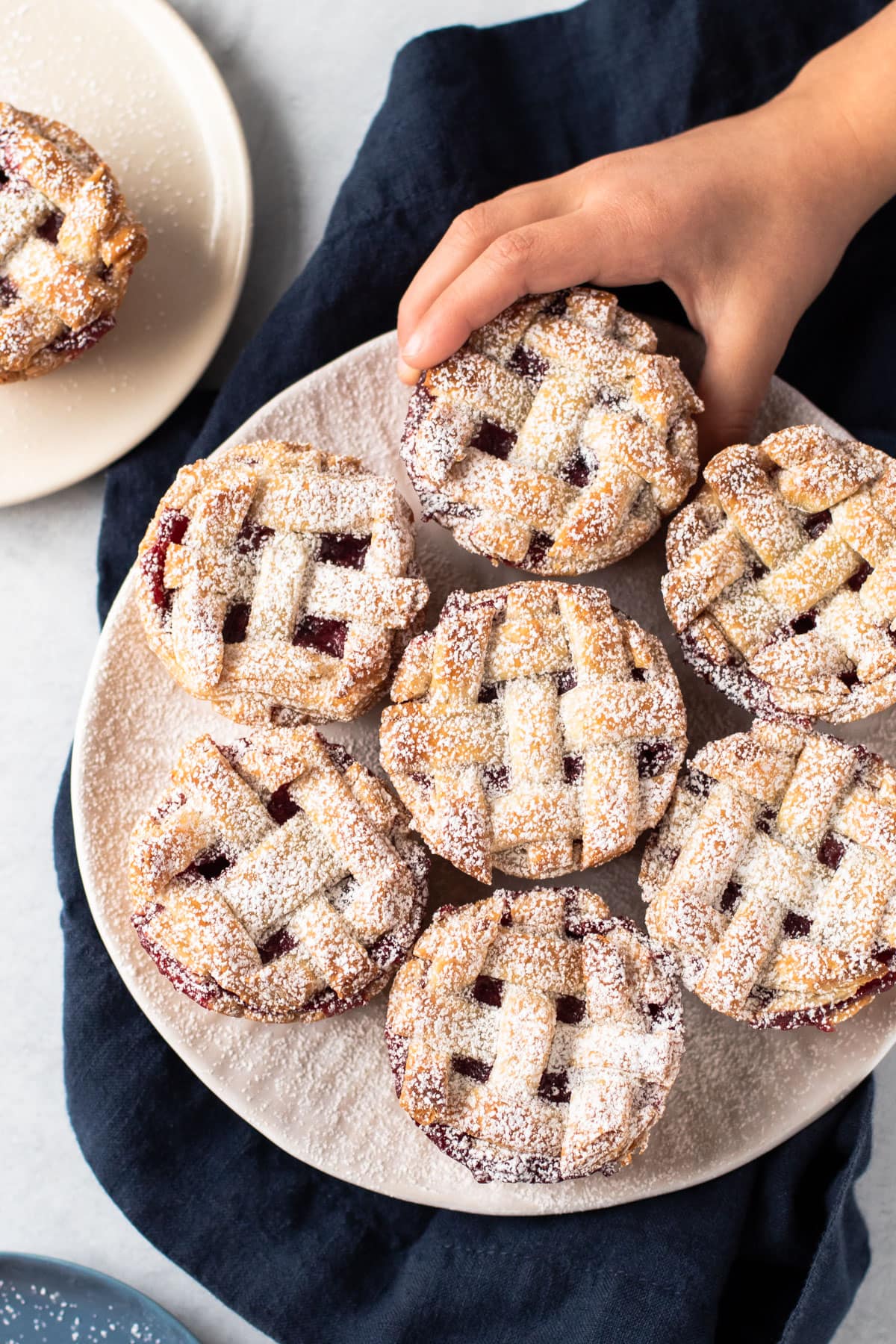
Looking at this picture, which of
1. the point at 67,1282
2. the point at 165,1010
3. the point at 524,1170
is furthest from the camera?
the point at 67,1282

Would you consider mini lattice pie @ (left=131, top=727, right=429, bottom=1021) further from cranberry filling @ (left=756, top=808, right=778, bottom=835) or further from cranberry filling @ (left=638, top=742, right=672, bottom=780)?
cranberry filling @ (left=756, top=808, right=778, bottom=835)

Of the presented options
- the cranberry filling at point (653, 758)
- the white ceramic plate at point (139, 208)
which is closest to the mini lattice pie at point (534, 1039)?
the cranberry filling at point (653, 758)

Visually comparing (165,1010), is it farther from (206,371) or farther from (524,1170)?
(206,371)

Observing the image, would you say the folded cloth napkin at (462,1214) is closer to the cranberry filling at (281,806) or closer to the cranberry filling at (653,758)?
the cranberry filling at (281,806)

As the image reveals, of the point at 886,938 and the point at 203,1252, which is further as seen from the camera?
the point at 203,1252

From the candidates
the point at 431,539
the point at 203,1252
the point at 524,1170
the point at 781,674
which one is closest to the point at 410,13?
the point at 431,539

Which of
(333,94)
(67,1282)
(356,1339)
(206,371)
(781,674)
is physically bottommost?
(356,1339)
